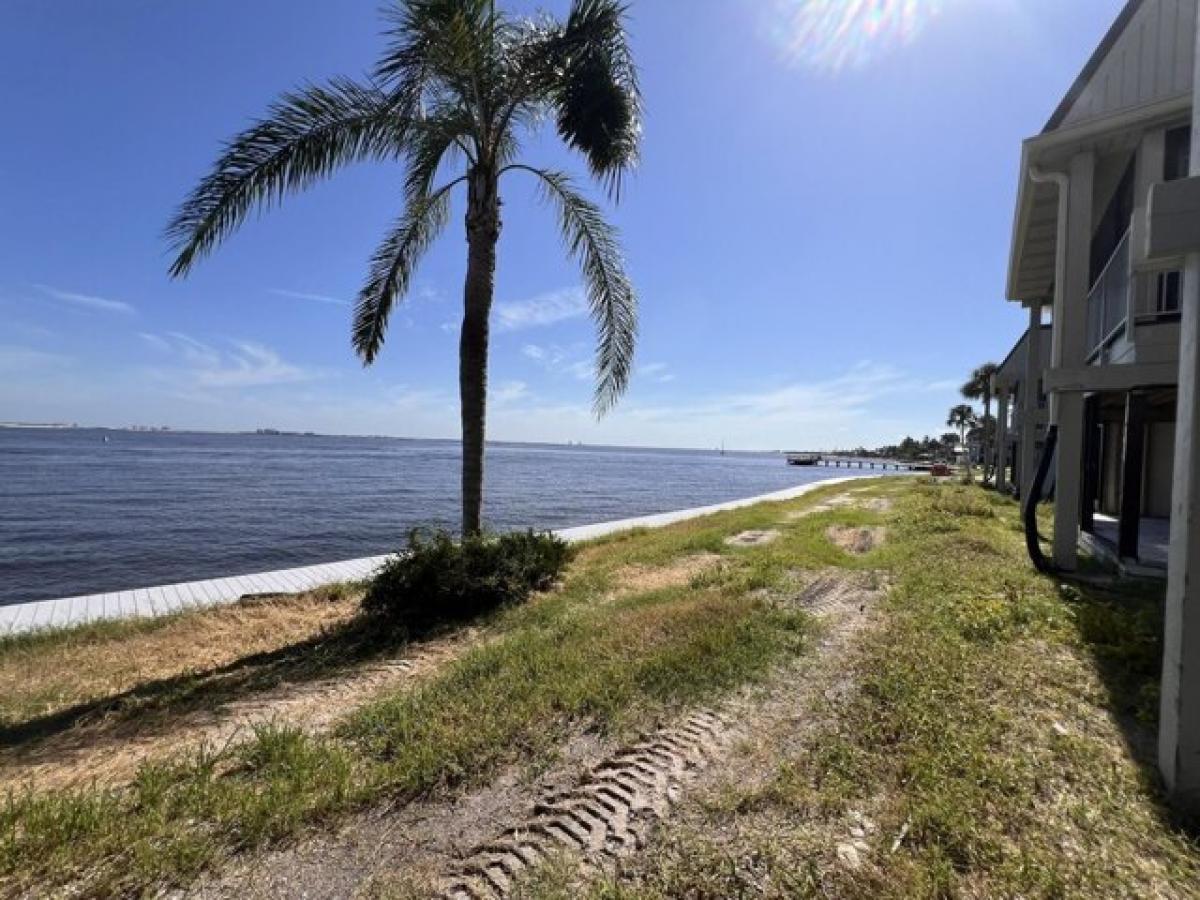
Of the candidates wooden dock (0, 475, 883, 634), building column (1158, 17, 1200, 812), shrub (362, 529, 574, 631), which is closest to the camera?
building column (1158, 17, 1200, 812)

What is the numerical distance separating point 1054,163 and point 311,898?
10504 mm

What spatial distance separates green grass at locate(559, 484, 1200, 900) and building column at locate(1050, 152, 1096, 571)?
267 centimetres

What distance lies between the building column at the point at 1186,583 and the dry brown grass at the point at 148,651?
23.7 feet

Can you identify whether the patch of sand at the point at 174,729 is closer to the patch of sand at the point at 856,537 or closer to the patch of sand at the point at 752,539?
the patch of sand at the point at 752,539

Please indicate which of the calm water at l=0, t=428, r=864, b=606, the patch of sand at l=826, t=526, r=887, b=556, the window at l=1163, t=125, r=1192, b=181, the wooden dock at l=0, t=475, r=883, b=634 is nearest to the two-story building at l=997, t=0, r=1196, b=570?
the window at l=1163, t=125, r=1192, b=181

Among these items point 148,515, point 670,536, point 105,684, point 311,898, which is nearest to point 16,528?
point 148,515

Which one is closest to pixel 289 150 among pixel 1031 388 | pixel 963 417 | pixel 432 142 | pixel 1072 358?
pixel 432 142

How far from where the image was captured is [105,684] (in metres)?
Result: 5.25

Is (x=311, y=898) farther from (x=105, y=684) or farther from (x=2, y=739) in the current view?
(x=105, y=684)

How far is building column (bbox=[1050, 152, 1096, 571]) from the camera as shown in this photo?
705 cm

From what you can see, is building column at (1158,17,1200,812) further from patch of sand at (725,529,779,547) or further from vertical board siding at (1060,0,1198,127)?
patch of sand at (725,529,779,547)

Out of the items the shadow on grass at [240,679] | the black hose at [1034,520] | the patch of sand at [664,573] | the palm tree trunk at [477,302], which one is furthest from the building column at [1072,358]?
the shadow on grass at [240,679]

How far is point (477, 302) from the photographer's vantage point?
734 centimetres

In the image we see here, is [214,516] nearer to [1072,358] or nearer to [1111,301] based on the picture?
[1072,358]
